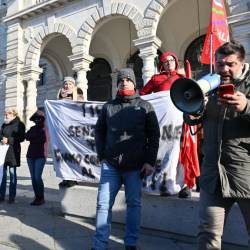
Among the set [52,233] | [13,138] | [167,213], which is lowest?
[52,233]

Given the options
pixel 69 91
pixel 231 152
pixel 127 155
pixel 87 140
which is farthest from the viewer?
pixel 69 91

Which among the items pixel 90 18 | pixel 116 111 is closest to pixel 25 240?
pixel 116 111

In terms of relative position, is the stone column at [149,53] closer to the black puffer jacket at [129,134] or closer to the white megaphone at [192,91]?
the black puffer jacket at [129,134]

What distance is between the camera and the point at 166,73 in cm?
453

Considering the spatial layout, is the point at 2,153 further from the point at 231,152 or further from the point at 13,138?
the point at 231,152

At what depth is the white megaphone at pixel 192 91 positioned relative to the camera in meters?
2.14

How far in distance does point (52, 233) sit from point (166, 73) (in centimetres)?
242

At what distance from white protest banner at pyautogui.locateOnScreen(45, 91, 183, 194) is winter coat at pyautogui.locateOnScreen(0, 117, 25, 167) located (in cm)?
110

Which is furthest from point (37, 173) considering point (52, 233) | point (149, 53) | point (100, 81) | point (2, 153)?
point (100, 81)

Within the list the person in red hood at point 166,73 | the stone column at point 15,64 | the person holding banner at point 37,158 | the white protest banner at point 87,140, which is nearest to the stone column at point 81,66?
the stone column at point 15,64

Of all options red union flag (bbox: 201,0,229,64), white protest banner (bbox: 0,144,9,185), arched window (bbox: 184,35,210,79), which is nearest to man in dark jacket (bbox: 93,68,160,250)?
white protest banner (bbox: 0,144,9,185)

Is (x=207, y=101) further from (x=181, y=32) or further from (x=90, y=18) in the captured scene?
(x=181, y=32)

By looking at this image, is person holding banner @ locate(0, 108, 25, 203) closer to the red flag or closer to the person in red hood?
the person in red hood

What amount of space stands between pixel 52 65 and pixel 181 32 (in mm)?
8084
